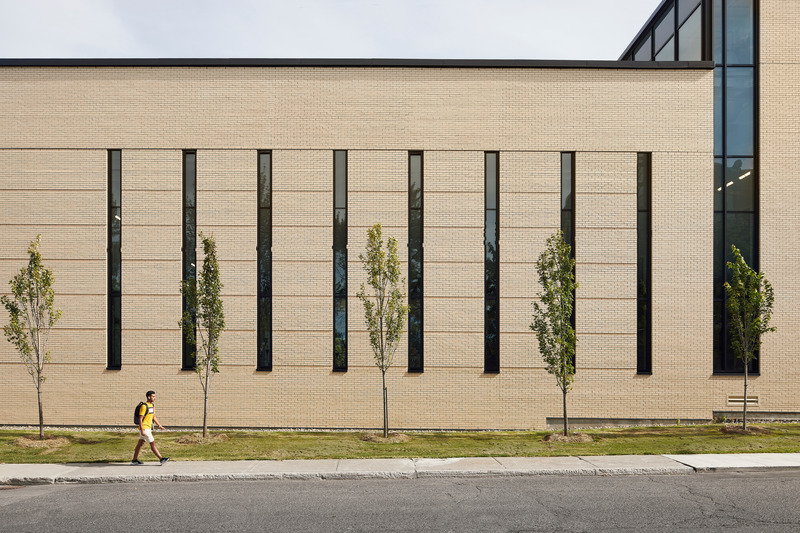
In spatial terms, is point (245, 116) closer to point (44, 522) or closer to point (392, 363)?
point (392, 363)

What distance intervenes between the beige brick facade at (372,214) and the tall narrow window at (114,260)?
0.29m

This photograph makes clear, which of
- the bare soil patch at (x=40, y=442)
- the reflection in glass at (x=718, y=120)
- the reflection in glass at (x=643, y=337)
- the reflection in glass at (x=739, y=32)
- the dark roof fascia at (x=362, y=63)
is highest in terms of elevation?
the reflection in glass at (x=739, y=32)

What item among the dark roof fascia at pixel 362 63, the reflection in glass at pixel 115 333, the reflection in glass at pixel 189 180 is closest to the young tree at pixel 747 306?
the dark roof fascia at pixel 362 63

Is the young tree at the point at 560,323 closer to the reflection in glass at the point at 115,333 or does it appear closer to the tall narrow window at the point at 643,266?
the tall narrow window at the point at 643,266

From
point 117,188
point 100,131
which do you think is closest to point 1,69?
point 100,131

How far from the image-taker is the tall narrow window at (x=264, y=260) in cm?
1866

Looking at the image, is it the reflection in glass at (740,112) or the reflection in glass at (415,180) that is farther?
the reflection in glass at (740,112)

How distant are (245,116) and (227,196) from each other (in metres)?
2.67

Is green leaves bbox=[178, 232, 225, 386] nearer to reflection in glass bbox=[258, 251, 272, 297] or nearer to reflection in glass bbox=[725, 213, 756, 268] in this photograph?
reflection in glass bbox=[258, 251, 272, 297]

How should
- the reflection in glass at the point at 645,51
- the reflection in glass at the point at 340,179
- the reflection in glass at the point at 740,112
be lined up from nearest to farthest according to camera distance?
the reflection in glass at the point at 340,179
the reflection in glass at the point at 740,112
the reflection in glass at the point at 645,51

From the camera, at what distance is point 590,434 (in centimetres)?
1641

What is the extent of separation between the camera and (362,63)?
18.7m

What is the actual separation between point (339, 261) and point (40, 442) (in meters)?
9.54

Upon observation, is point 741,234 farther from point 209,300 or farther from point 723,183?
point 209,300
